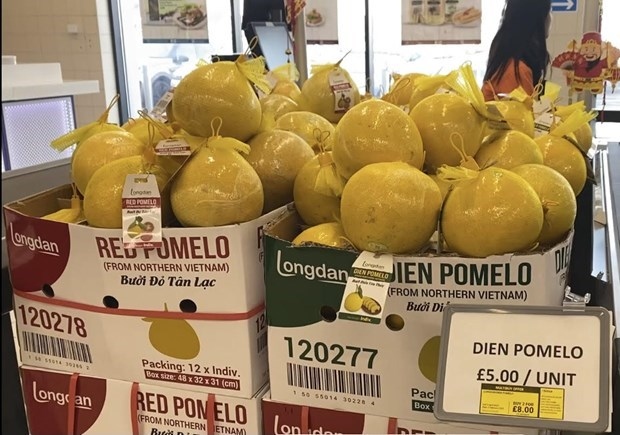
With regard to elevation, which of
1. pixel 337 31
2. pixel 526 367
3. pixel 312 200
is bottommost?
pixel 526 367

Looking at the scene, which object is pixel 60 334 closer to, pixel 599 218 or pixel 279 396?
pixel 279 396

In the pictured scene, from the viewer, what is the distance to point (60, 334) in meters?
1.15

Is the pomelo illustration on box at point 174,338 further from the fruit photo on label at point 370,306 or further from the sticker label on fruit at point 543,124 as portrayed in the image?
the sticker label on fruit at point 543,124

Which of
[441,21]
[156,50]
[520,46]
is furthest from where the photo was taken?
[156,50]

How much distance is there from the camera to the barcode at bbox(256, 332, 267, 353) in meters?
1.06

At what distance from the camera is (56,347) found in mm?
1167

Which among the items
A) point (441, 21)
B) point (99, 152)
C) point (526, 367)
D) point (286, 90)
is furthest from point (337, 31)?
point (526, 367)

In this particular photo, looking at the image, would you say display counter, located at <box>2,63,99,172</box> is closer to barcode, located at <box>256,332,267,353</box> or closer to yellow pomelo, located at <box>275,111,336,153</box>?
yellow pomelo, located at <box>275,111,336,153</box>

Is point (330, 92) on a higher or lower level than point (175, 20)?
lower

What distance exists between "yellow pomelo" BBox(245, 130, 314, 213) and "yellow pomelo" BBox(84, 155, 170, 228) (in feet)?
0.57

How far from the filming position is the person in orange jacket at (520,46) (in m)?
3.23

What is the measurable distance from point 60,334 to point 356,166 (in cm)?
59

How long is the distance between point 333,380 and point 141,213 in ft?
1.29

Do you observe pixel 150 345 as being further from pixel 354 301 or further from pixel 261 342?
pixel 354 301
